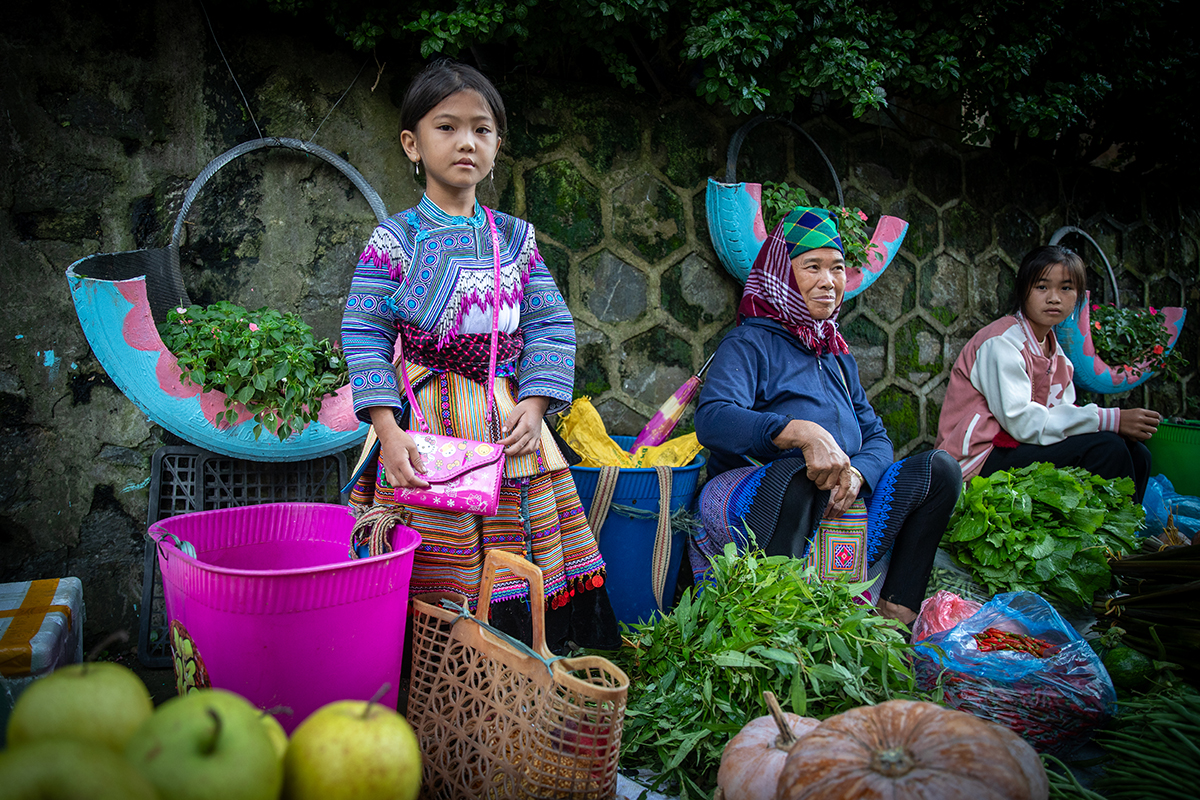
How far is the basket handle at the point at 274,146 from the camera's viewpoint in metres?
2.44

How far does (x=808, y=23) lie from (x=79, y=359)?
132 inches

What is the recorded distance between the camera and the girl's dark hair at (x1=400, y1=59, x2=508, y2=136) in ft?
6.39

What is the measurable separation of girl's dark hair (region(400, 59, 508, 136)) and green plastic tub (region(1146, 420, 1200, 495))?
4616 mm

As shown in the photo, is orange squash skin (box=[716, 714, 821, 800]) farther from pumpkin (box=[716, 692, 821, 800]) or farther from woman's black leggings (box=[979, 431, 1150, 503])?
woman's black leggings (box=[979, 431, 1150, 503])

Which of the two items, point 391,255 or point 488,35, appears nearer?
point 391,255

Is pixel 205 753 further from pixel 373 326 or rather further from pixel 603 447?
pixel 603 447

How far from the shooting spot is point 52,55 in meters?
2.37

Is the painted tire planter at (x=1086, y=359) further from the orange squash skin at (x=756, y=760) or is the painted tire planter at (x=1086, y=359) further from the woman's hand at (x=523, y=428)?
the orange squash skin at (x=756, y=760)

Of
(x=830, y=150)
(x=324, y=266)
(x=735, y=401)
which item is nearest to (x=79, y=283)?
(x=324, y=266)

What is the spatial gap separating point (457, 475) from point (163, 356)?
1158 mm

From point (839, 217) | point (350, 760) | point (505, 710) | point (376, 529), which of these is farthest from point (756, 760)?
point (839, 217)

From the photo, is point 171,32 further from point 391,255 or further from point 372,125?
point 391,255

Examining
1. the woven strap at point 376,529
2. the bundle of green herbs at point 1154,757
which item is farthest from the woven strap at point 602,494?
the bundle of green herbs at point 1154,757

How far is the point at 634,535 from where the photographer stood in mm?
2662
